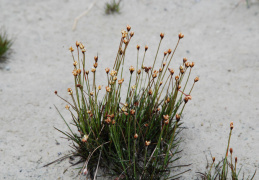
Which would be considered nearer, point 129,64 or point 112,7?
point 129,64

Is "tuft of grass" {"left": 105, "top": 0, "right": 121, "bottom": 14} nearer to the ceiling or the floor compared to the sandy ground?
nearer to the ceiling

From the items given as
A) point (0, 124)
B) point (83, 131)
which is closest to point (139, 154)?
point (83, 131)

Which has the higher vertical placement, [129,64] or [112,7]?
[112,7]

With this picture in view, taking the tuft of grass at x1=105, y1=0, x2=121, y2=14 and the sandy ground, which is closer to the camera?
the sandy ground

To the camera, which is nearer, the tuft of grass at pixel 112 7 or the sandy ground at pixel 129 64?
the sandy ground at pixel 129 64

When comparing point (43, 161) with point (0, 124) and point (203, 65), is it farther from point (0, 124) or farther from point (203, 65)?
point (203, 65)

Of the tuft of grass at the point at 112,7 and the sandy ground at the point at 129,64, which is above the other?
the tuft of grass at the point at 112,7

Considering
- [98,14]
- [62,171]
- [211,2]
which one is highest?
[211,2]

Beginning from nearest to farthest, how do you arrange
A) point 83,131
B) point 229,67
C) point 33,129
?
point 83,131 < point 33,129 < point 229,67
